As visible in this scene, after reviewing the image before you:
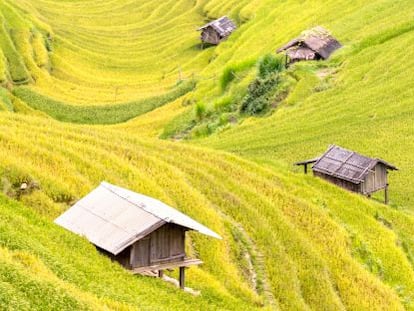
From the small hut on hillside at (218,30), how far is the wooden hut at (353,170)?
214 feet

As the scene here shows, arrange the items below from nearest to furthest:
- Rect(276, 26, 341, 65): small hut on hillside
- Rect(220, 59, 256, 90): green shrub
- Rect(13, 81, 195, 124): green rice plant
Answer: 1. Rect(276, 26, 341, 65): small hut on hillside
2. Rect(220, 59, 256, 90): green shrub
3. Rect(13, 81, 195, 124): green rice plant

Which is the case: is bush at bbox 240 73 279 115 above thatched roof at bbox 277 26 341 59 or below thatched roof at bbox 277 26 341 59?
below

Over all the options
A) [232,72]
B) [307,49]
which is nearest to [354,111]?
[307,49]

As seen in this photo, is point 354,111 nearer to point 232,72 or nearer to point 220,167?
point 232,72

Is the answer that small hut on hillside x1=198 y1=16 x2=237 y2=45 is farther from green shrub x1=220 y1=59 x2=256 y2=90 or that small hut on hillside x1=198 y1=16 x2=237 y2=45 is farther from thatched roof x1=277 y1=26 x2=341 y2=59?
thatched roof x1=277 y1=26 x2=341 y2=59

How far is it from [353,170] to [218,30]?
68.2 m

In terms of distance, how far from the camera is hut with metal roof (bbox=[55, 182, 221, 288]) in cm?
2653

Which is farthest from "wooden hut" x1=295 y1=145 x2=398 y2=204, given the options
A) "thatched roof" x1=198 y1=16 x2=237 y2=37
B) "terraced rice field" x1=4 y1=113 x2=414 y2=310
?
"thatched roof" x1=198 y1=16 x2=237 y2=37

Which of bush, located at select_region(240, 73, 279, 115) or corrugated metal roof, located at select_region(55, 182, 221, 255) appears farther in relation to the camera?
bush, located at select_region(240, 73, 279, 115)

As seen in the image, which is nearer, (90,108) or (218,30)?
(90,108)

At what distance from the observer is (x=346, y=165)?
53281 mm

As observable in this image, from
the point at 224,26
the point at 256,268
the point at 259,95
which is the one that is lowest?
the point at 256,268

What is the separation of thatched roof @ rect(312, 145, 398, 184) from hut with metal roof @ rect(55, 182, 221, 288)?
2585 cm

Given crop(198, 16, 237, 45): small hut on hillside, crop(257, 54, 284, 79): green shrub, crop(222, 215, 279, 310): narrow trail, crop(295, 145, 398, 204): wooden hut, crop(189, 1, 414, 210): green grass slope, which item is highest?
crop(198, 16, 237, 45): small hut on hillside
